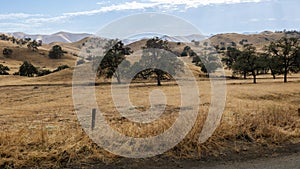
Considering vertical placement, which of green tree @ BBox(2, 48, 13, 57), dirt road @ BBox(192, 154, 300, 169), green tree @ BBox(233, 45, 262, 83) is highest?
green tree @ BBox(2, 48, 13, 57)

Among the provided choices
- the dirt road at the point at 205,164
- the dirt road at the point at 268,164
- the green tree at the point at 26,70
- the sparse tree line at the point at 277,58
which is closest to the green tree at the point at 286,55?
the sparse tree line at the point at 277,58

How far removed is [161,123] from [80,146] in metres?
2.04

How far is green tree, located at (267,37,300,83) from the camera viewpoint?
2591 inches

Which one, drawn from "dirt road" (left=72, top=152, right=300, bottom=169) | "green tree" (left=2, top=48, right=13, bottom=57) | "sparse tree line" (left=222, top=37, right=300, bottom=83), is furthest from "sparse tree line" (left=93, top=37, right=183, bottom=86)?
"green tree" (left=2, top=48, right=13, bottom=57)

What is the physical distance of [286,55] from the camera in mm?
66938

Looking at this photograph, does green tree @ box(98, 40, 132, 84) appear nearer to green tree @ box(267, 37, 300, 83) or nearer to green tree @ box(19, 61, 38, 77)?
green tree @ box(267, 37, 300, 83)

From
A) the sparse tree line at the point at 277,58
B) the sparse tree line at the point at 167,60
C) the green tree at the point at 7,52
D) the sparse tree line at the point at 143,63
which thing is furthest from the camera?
the green tree at the point at 7,52

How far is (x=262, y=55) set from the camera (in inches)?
2805

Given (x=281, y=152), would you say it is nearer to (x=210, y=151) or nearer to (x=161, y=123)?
(x=210, y=151)

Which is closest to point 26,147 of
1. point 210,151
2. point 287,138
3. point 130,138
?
→ point 130,138

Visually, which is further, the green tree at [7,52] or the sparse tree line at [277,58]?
the green tree at [7,52]

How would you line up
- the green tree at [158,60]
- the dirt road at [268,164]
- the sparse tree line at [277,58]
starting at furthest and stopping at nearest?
1. the sparse tree line at [277,58]
2. the green tree at [158,60]
3. the dirt road at [268,164]

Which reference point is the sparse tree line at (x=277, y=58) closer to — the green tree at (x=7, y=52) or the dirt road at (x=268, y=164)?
the dirt road at (x=268, y=164)

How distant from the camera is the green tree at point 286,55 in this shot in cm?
6581
